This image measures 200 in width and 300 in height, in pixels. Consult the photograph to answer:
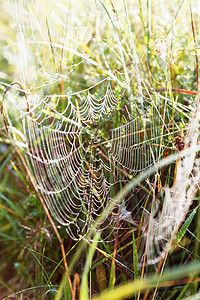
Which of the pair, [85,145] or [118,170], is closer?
[118,170]

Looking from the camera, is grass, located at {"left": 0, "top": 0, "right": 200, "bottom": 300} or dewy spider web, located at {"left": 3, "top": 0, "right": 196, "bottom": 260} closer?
grass, located at {"left": 0, "top": 0, "right": 200, "bottom": 300}

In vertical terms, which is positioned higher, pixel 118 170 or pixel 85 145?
pixel 85 145

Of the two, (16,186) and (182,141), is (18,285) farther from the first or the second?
(182,141)

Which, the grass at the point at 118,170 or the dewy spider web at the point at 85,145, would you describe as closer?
the grass at the point at 118,170

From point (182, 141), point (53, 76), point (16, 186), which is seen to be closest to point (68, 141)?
point (53, 76)

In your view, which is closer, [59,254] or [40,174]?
[59,254]

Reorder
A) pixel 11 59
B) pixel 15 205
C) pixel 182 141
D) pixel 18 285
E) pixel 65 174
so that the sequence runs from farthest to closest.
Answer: pixel 11 59
pixel 15 205
pixel 65 174
pixel 18 285
pixel 182 141

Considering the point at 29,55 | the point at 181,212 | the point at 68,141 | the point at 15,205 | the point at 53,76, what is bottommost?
the point at 181,212

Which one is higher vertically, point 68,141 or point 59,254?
point 68,141
